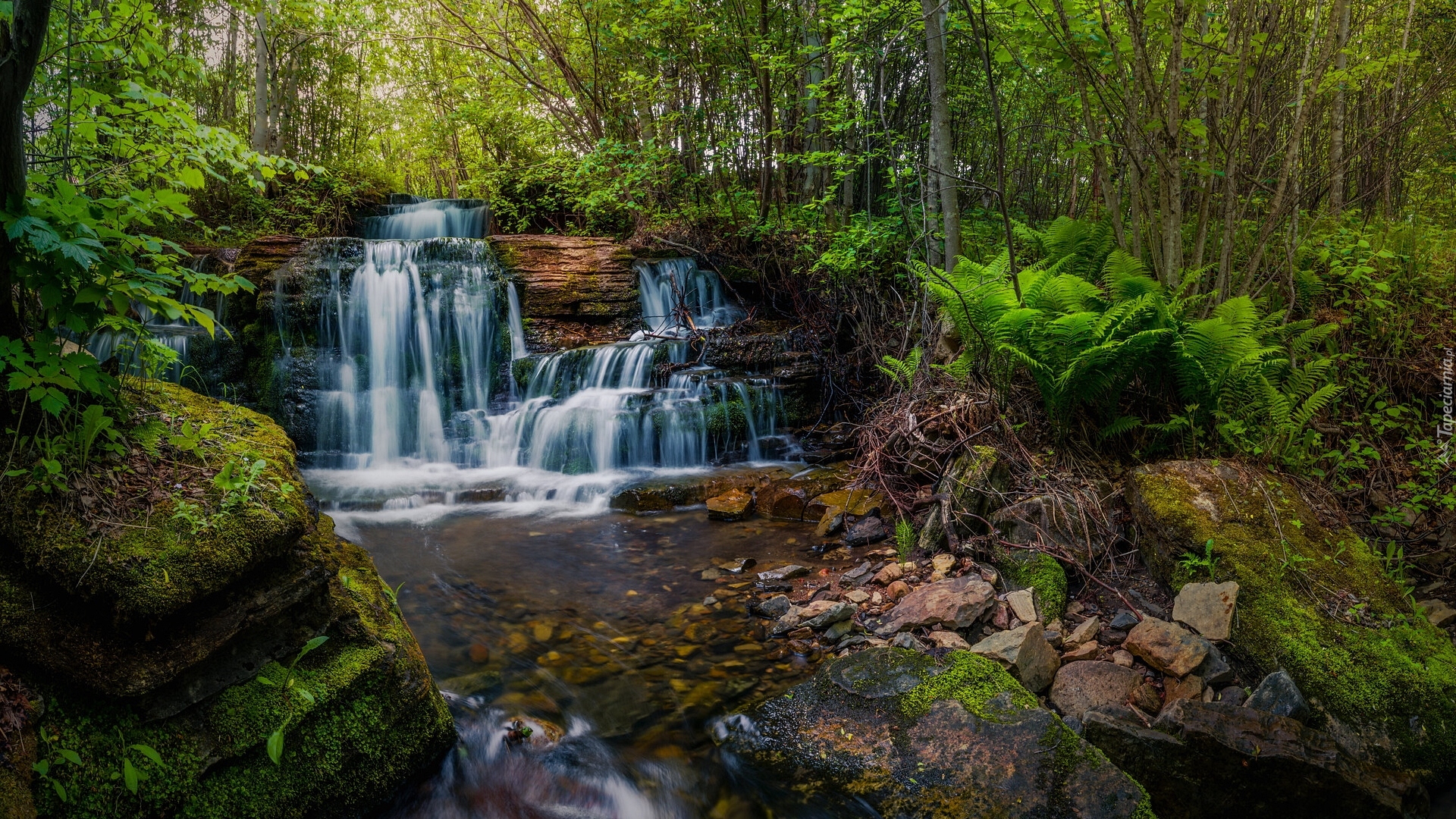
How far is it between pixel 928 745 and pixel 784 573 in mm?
2018

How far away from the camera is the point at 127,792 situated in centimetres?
194

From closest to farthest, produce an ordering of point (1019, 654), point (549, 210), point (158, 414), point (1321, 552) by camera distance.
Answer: point (158, 414) < point (1019, 654) < point (1321, 552) < point (549, 210)

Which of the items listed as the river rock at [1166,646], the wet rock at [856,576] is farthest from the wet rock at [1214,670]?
the wet rock at [856,576]

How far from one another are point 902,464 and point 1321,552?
245 centimetres

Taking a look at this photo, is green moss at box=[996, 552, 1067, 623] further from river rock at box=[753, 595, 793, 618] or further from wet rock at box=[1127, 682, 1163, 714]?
river rock at box=[753, 595, 793, 618]

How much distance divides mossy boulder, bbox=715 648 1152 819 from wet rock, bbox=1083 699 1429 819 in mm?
238

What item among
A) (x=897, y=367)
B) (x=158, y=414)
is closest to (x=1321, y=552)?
(x=897, y=367)

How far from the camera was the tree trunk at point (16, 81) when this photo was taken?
1.90 m

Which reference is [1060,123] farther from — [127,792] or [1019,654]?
[127,792]

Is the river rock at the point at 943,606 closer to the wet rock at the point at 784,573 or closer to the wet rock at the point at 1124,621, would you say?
the wet rock at the point at 1124,621

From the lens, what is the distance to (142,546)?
2.09m

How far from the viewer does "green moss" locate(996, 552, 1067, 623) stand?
3.50 metres

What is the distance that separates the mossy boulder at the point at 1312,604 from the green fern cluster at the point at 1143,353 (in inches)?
14.4

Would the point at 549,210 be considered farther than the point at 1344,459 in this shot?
Yes
